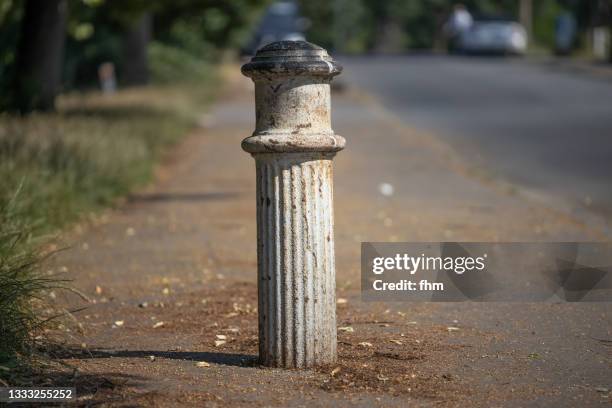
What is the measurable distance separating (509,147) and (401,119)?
579 cm

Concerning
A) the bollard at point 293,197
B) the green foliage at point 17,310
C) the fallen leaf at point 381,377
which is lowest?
the fallen leaf at point 381,377

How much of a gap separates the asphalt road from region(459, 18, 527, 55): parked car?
4929 mm

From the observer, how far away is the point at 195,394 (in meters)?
4.93

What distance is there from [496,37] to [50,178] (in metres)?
37.2

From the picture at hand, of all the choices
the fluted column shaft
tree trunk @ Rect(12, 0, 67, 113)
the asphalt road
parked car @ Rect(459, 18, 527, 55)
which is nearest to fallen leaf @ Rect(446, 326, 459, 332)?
the fluted column shaft

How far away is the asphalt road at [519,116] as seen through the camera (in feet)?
45.7

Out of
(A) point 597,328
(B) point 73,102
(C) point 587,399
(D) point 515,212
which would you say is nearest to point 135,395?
(C) point 587,399

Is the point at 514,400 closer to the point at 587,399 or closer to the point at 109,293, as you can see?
the point at 587,399

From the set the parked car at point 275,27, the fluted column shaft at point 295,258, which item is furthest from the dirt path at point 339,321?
the parked car at point 275,27

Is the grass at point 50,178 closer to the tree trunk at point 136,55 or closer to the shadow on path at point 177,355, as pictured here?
the shadow on path at point 177,355

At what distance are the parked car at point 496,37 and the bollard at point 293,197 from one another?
42.0 m

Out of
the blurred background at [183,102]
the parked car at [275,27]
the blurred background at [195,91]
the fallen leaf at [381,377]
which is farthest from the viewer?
the parked car at [275,27]

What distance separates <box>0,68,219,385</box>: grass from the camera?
589 cm

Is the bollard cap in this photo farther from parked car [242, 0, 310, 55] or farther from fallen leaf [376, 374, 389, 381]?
parked car [242, 0, 310, 55]
